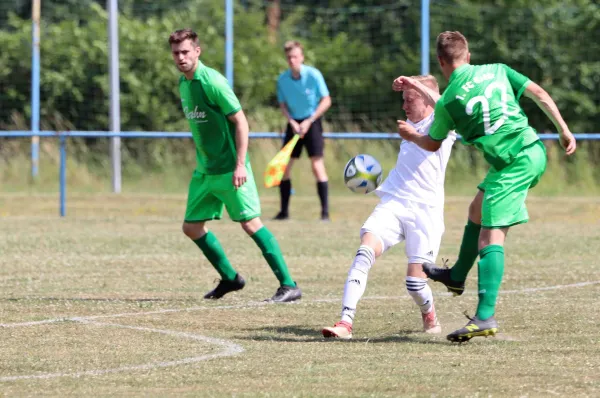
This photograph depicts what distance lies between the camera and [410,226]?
776 centimetres

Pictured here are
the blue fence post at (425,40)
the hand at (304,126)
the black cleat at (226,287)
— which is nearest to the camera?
the black cleat at (226,287)

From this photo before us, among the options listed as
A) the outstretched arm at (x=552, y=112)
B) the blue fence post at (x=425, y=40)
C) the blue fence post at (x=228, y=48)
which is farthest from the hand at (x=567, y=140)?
the blue fence post at (x=228, y=48)

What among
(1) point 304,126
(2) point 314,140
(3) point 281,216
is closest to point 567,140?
(1) point 304,126

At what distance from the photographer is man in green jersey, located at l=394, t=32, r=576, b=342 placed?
7.23 metres

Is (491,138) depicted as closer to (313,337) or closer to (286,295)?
(313,337)

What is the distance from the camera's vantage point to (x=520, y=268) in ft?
37.7

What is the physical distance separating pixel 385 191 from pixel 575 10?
17.7m

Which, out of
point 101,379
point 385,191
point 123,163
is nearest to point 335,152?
point 123,163

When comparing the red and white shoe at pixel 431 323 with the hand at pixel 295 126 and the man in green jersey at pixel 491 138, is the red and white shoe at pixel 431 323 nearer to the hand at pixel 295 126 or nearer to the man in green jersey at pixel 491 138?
the man in green jersey at pixel 491 138

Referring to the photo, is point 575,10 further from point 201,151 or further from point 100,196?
point 201,151

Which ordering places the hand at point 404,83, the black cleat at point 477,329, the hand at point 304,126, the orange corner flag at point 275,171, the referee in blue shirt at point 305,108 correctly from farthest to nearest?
the referee in blue shirt at point 305,108, the hand at point 304,126, the orange corner flag at point 275,171, the hand at point 404,83, the black cleat at point 477,329

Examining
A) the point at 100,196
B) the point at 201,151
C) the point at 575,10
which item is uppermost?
the point at 575,10

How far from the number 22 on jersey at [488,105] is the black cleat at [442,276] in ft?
3.24

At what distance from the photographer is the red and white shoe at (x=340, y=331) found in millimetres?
7398
